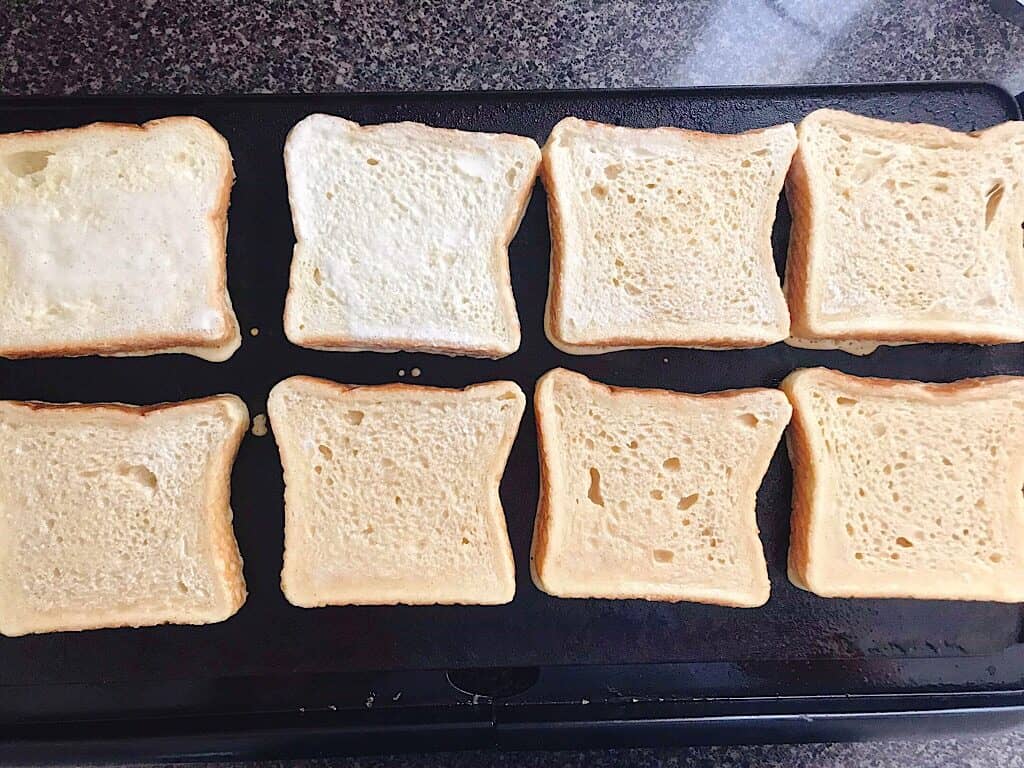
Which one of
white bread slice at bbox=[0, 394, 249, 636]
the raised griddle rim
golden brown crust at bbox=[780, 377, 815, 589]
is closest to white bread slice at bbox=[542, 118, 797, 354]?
golden brown crust at bbox=[780, 377, 815, 589]

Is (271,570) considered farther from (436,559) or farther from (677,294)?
(677,294)

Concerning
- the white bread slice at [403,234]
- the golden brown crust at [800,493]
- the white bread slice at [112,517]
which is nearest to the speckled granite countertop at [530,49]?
the white bread slice at [403,234]

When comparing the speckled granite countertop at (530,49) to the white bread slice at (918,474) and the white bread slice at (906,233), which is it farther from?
the white bread slice at (918,474)

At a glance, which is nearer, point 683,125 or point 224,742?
point 224,742

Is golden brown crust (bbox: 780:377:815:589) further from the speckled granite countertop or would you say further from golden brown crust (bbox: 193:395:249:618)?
golden brown crust (bbox: 193:395:249:618)

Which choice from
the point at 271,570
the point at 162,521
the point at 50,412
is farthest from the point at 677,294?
the point at 50,412

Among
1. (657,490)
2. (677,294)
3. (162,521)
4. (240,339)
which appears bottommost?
(162,521)
